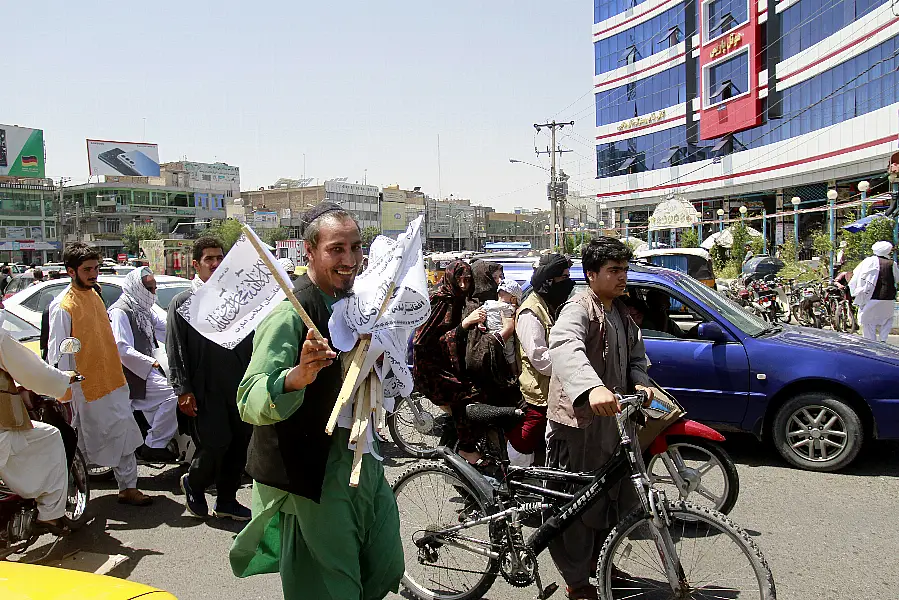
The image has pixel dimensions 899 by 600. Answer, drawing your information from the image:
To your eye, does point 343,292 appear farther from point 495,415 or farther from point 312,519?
point 495,415

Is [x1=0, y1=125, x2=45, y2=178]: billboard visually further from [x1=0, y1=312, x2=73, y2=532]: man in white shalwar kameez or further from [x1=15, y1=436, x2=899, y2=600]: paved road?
[x1=0, y1=312, x2=73, y2=532]: man in white shalwar kameez

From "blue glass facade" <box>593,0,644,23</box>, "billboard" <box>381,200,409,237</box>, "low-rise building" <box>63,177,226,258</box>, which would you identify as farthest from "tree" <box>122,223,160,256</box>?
"blue glass facade" <box>593,0,644,23</box>

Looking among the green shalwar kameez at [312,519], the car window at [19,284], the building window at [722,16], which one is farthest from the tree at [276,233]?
the green shalwar kameez at [312,519]

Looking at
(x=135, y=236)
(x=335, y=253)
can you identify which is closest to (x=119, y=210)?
(x=135, y=236)

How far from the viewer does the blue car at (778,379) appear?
548 cm

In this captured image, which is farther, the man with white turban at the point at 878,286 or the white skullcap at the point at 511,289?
the man with white turban at the point at 878,286

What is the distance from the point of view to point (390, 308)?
2494 mm

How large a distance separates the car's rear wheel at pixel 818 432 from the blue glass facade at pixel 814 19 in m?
30.6

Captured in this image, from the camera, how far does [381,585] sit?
2742mm

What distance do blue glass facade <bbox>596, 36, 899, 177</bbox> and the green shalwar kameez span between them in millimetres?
Result: 32031

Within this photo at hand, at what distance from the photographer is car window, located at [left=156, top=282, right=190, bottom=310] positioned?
8601mm

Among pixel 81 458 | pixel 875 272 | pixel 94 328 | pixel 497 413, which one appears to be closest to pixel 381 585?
pixel 497 413

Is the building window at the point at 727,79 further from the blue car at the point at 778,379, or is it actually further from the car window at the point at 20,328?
the car window at the point at 20,328

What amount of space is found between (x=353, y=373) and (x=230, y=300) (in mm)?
565
